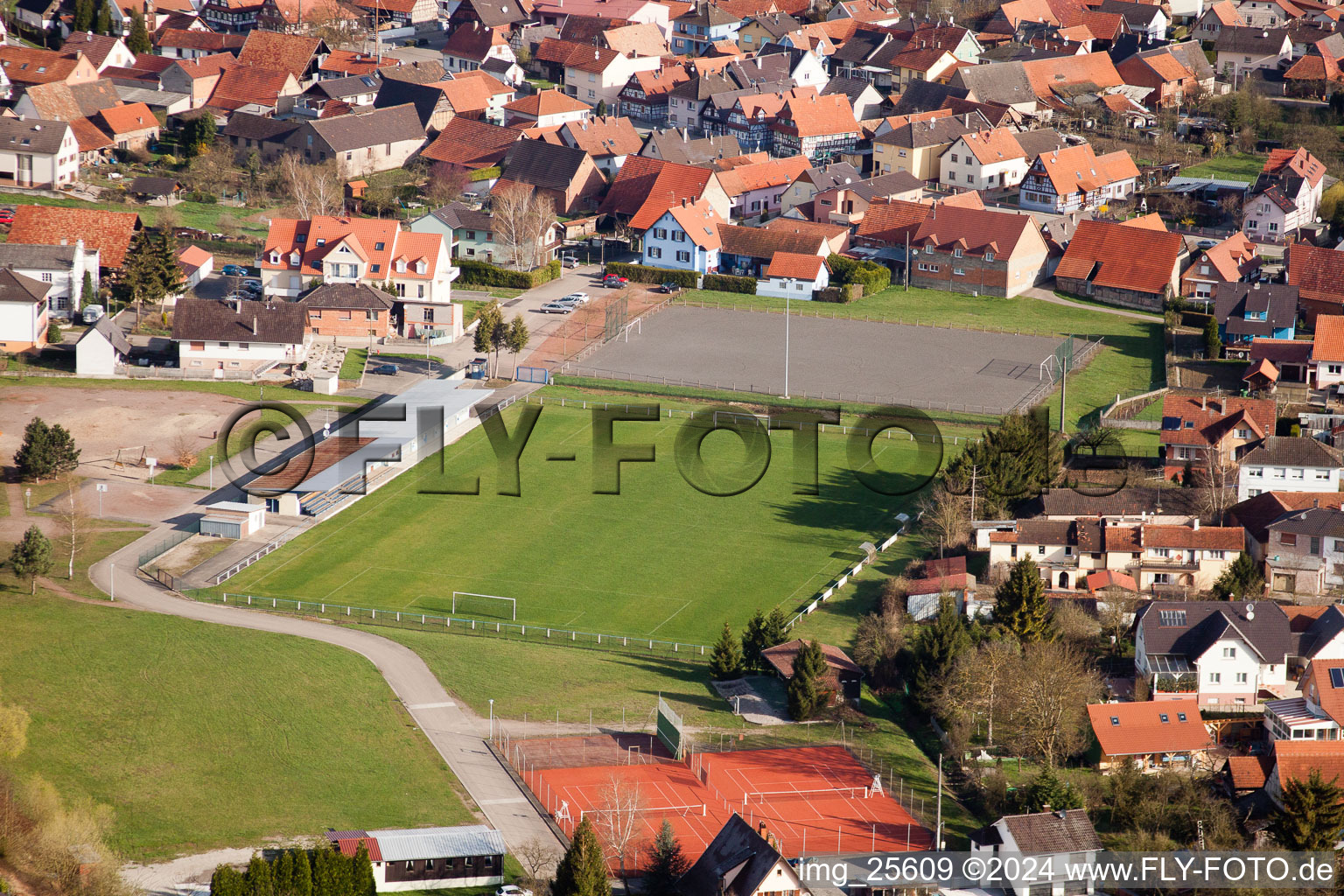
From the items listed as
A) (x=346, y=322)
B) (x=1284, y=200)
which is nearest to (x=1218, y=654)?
(x=346, y=322)

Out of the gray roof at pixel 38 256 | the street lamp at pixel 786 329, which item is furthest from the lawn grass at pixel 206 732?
the gray roof at pixel 38 256

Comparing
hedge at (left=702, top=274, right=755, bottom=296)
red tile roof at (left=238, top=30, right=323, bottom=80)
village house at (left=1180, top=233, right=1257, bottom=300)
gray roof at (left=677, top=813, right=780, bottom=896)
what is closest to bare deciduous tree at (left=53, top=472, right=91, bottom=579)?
gray roof at (left=677, top=813, right=780, bottom=896)

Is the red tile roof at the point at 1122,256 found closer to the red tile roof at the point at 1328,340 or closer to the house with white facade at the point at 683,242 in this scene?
the red tile roof at the point at 1328,340

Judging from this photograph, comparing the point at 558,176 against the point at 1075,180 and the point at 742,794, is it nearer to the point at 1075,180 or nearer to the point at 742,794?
the point at 1075,180

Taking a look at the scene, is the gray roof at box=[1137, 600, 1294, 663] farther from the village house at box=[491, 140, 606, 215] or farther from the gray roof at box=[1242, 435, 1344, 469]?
the village house at box=[491, 140, 606, 215]

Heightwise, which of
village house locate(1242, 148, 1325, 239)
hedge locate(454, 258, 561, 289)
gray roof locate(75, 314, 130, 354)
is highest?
village house locate(1242, 148, 1325, 239)

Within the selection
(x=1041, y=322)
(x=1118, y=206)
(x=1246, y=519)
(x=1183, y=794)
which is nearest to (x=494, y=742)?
(x=1183, y=794)
